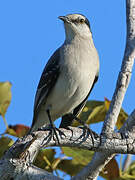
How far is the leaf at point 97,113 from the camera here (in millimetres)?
4945

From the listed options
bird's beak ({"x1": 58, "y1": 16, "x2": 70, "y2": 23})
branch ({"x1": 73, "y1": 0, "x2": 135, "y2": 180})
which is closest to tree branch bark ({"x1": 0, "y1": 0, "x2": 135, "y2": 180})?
branch ({"x1": 73, "y1": 0, "x2": 135, "y2": 180})

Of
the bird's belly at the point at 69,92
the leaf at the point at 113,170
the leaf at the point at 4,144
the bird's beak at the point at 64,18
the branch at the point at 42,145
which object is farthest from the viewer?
the bird's beak at the point at 64,18

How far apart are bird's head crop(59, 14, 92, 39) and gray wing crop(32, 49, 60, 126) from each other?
47 cm

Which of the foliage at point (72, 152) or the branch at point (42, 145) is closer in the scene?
the branch at point (42, 145)

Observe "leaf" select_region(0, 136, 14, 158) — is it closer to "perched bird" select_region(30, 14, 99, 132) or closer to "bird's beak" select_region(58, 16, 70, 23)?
"perched bird" select_region(30, 14, 99, 132)

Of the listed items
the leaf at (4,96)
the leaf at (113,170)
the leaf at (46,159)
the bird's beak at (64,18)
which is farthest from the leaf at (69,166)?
the bird's beak at (64,18)

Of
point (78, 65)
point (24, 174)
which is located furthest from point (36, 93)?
point (24, 174)

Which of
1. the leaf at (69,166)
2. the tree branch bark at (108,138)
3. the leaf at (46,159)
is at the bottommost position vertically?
the leaf at (69,166)

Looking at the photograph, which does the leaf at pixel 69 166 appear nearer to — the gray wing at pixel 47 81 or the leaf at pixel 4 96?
the leaf at pixel 4 96

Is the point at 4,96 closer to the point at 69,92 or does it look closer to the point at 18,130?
the point at 18,130

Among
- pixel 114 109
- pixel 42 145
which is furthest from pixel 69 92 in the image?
pixel 42 145

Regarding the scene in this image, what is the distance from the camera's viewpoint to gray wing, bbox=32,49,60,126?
5.82 metres

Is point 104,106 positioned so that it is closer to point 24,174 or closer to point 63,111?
point 63,111

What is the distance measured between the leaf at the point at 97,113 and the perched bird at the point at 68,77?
23.0 inches
